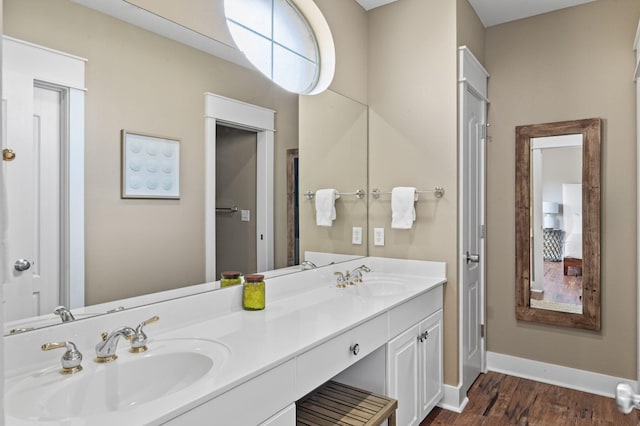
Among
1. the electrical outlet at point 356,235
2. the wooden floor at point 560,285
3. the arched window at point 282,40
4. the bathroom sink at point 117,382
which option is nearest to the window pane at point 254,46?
the arched window at point 282,40

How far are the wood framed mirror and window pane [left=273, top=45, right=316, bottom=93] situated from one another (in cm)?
160

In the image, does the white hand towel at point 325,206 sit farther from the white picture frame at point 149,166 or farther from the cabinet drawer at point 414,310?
the white picture frame at point 149,166

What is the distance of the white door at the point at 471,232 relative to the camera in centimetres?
262

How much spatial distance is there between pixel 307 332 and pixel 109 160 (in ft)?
2.91

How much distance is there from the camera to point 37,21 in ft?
3.92

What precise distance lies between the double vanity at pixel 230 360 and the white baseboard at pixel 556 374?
108 cm

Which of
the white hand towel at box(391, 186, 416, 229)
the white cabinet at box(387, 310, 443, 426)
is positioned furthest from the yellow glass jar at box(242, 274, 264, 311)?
the white hand towel at box(391, 186, 416, 229)

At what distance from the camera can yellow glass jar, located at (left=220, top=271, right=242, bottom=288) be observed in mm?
1776

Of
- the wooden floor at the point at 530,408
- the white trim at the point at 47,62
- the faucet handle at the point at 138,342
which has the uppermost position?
the white trim at the point at 47,62

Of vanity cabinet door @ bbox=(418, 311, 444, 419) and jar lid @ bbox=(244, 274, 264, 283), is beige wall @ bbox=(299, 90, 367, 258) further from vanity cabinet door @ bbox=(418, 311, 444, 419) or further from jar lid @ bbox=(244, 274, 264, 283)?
vanity cabinet door @ bbox=(418, 311, 444, 419)

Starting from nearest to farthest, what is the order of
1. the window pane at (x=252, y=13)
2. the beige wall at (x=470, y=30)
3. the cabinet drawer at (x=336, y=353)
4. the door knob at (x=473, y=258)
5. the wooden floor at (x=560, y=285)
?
the cabinet drawer at (x=336, y=353), the window pane at (x=252, y=13), the beige wall at (x=470, y=30), the door knob at (x=473, y=258), the wooden floor at (x=560, y=285)

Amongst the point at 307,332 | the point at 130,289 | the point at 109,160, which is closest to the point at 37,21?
the point at 109,160

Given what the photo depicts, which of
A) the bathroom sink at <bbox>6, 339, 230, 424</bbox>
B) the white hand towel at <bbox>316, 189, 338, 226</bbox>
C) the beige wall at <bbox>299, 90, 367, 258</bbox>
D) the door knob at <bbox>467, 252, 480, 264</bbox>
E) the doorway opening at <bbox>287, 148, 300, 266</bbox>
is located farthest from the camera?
the door knob at <bbox>467, 252, 480, 264</bbox>

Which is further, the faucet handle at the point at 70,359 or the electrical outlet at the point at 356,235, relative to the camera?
the electrical outlet at the point at 356,235
